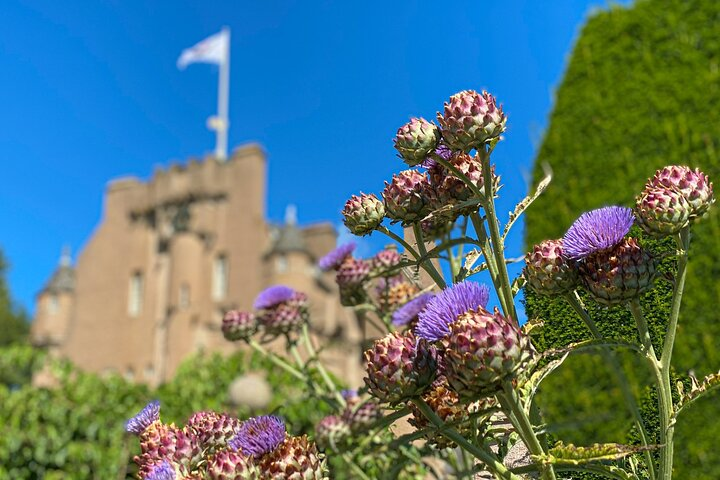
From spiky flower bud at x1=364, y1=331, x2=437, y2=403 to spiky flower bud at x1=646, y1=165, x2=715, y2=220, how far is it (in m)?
0.41

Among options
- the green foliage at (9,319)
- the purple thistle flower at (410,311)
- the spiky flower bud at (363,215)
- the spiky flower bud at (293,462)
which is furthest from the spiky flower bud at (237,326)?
the green foliage at (9,319)

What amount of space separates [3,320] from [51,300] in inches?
390

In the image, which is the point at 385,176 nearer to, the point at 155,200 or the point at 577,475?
the point at 577,475

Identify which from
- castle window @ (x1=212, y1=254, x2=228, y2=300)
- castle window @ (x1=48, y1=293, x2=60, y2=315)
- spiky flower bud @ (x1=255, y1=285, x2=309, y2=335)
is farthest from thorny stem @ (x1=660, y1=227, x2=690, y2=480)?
castle window @ (x1=48, y1=293, x2=60, y2=315)

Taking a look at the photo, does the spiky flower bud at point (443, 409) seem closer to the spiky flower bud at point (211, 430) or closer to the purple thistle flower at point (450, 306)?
the purple thistle flower at point (450, 306)

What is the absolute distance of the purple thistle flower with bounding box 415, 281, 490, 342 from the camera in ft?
2.73

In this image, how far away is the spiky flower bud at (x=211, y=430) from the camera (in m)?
1.03

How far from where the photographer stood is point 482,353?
750 millimetres

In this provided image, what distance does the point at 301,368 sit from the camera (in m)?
1.75

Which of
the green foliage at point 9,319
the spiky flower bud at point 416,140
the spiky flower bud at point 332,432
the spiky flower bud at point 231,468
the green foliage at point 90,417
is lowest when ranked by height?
the spiky flower bud at point 231,468

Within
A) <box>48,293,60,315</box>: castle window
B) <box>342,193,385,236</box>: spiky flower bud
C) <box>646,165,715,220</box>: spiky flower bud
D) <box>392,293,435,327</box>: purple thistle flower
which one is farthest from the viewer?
<box>48,293,60,315</box>: castle window

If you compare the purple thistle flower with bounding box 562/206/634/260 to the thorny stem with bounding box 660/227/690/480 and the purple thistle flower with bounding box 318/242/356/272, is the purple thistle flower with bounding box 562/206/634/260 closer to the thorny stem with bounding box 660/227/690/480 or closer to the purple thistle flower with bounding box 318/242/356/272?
the thorny stem with bounding box 660/227/690/480

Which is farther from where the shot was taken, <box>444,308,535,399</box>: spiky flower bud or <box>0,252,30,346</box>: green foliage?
<box>0,252,30,346</box>: green foliage

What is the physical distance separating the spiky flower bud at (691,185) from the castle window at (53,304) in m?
22.8
